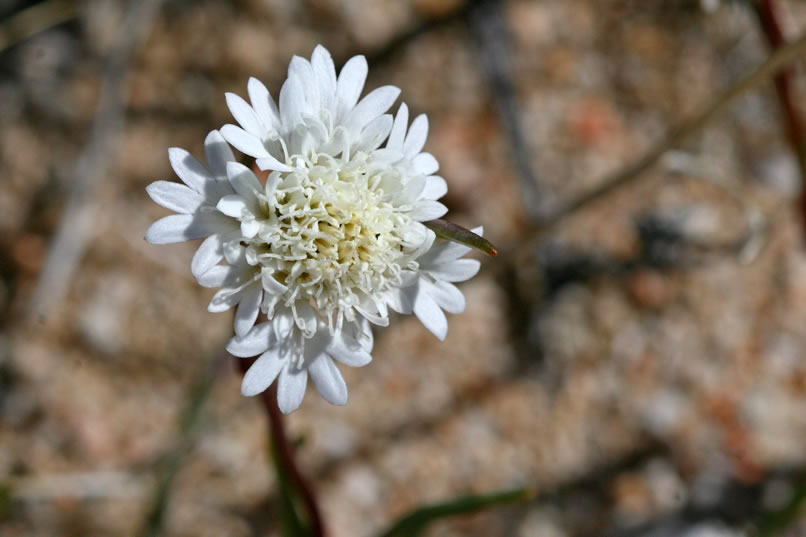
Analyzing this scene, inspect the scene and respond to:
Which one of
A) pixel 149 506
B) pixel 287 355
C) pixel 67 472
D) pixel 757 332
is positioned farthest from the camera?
pixel 757 332

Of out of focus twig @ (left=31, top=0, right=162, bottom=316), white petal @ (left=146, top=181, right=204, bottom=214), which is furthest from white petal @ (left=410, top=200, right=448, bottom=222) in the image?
out of focus twig @ (left=31, top=0, right=162, bottom=316)

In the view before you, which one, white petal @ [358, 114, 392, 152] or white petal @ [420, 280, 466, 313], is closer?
white petal @ [358, 114, 392, 152]

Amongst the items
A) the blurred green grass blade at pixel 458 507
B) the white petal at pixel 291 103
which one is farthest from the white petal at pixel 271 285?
the blurred green grass blade at pixel 458 507

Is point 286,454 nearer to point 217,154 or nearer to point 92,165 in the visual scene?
point 217,154

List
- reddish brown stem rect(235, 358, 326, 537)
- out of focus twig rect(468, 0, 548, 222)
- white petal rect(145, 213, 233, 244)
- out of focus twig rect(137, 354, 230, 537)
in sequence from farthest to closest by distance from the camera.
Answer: out of focus twig rect(468, 0, 548, 222) < out of focus twig rect(137, 354, 230, 537) < reddish brown stem rect(235, 358, 326, 537) < white petal rect(145, 213, 233, 244)

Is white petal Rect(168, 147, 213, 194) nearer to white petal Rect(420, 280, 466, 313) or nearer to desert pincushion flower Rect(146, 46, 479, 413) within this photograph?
desert pincushion flower Rect(146, 46, 479, 413)

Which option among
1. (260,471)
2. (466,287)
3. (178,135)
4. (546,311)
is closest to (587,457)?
(546,311)

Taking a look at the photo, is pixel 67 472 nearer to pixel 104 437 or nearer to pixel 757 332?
pixel 104 437
